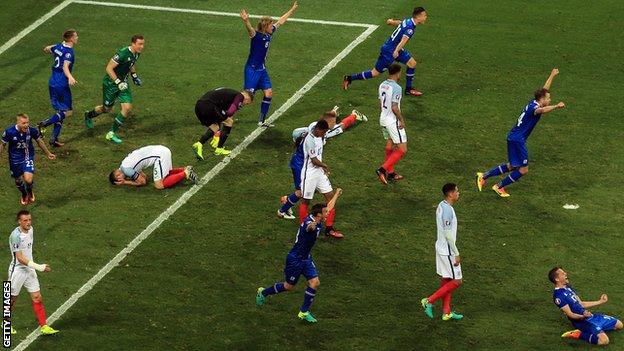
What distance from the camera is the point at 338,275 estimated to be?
26.3 m

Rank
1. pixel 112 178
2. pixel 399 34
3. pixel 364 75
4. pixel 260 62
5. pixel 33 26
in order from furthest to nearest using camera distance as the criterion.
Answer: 1. pixel 33 26
2. pixel 364 75
3. pixel 399 34
4. pixel 260 62
5. pixel 112 178

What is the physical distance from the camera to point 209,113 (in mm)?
30359

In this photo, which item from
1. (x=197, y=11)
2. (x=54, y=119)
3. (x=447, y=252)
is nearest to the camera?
(x=447, y=252)

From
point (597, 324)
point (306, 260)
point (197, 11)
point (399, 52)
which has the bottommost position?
point (597, 324)

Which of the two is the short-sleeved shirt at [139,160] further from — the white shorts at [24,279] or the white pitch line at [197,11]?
the white pitch line at [197,11]

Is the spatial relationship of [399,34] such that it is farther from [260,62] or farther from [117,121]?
[117,121]

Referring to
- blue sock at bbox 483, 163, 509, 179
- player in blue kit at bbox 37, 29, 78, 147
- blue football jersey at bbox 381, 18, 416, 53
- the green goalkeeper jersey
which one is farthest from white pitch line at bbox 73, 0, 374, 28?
blue sock at bbox 483, 163, 509, 179

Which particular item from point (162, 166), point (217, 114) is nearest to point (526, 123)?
point (217, 114)

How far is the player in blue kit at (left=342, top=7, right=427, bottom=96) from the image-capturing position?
107 feet

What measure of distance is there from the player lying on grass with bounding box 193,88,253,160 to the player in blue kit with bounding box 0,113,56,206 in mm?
3633

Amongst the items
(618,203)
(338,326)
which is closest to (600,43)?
(618,203)

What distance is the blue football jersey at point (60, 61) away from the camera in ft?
101

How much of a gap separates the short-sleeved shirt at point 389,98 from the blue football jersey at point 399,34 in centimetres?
366

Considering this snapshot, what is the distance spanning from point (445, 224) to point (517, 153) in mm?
5280
